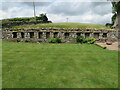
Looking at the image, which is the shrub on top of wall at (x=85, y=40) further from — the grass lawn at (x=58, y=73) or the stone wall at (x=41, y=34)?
the grass lawn at (x=58, y=73)

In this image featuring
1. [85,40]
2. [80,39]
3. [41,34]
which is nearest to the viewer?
[85,40]

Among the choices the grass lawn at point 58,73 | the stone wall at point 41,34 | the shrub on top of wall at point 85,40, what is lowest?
the grass lawn at point 58,73

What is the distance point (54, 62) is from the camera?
1251 centimetres

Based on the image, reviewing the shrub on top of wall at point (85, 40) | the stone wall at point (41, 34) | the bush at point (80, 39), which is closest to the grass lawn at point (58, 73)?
the shrub on top of wall at point (85, 40)

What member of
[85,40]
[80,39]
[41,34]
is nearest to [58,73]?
[85,40]

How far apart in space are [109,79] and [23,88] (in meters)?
5.52

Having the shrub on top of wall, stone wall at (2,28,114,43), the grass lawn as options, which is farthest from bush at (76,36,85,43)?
the grass lawn

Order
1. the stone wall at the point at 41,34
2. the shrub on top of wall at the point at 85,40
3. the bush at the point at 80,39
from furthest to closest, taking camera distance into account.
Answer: the stone wall at the point at 41,34, the bush at the point at 80,39, the shrub on top of wall at the point at 85,40

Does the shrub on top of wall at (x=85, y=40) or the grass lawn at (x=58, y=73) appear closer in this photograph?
the grass lawn at (x=58, y=73)

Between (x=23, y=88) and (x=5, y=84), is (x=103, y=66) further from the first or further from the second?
(x=5, y=84)

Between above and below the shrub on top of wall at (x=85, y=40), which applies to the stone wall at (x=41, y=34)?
above

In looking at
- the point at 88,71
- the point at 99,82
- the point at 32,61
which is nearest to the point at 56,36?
the point at 32,61

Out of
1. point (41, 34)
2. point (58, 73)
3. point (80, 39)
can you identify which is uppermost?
point (41, 34)

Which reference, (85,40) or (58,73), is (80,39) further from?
(58,73)
